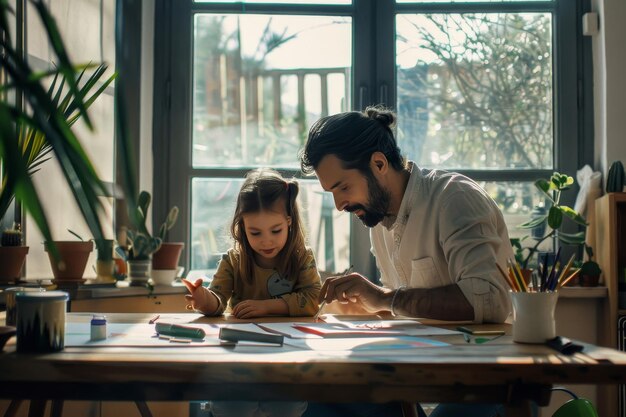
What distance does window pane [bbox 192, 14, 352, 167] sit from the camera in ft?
11.8

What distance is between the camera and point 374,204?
7.13 feet

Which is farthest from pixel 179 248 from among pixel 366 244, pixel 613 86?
pixel 613 86

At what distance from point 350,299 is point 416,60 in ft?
6.47

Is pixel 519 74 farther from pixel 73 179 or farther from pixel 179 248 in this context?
pixel 73 179

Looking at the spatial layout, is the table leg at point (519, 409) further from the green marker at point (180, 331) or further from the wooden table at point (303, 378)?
the green marker at point (180, 331)

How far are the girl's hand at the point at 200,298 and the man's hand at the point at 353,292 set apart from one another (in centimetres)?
29

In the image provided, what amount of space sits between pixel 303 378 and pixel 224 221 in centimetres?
249

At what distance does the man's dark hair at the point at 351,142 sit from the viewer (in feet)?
7.18

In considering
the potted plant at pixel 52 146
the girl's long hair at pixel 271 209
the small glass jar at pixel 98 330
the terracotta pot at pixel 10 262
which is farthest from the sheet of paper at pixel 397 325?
→ the terracotta pot at pixel 10 262

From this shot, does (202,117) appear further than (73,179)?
Yes

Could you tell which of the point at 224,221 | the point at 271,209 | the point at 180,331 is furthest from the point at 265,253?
the point at 224,221

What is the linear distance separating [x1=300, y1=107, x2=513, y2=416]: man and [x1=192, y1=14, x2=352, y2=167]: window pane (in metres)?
1.26

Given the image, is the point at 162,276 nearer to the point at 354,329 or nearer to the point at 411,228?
the point at 411,228

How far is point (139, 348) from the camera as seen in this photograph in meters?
1.31
